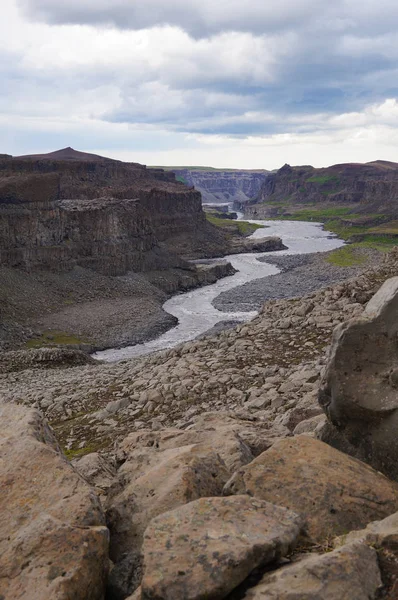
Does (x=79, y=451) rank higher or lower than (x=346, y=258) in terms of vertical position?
higher

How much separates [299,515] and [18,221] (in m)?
68.1

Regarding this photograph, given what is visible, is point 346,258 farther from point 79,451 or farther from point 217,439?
point 217,439

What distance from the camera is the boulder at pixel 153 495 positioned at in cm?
662

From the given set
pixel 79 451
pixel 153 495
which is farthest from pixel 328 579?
pixel 79 451

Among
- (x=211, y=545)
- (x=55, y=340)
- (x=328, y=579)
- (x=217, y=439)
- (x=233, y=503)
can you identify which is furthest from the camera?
(x=55, y=340)

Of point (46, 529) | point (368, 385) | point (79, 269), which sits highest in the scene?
point (368, 385)

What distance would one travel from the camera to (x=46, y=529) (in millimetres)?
6035

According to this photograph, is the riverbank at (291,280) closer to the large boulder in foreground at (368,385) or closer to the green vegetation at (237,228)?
the green vegetation at (237,228)

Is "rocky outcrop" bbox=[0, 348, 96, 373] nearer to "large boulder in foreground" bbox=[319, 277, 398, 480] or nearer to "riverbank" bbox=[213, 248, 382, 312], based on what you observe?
"riverbank" bbox=[213, 248, 382, 312]

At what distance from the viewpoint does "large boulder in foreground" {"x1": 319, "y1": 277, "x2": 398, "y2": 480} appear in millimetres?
7770

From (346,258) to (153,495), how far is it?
96805 mm

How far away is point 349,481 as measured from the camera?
7129 mm

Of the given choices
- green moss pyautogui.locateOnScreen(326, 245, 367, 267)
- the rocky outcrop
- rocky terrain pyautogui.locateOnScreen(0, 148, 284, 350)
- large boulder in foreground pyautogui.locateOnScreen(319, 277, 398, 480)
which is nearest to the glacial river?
rocky terrain pyautogui.locateOnScreen(0, 148, 284, 350)

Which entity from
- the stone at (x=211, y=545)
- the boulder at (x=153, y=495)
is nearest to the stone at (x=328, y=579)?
the stone at (x=211, y=545)
